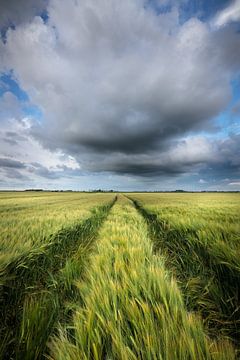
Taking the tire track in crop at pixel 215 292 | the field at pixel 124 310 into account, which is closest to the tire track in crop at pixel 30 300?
the field at pixel 124 310

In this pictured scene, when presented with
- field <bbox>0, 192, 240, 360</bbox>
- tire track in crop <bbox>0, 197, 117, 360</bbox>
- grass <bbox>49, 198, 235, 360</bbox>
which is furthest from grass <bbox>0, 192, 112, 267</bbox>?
grass <bbox>49, 198, 235, 360</bbox>

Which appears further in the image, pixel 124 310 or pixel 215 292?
pixel 215 292

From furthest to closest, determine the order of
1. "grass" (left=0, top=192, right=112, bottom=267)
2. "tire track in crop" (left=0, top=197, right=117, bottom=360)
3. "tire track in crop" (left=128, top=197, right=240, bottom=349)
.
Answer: "grass" (left=0, top=192, right=112, bottom=267) → "tire track in crop" (left=128, top=197, right=240, bottom=349) → "tire track in crop" (left=0, top=197, right=117, bottom=360)

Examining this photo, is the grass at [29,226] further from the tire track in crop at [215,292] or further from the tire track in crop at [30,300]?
the tire track in crop at [215,292]

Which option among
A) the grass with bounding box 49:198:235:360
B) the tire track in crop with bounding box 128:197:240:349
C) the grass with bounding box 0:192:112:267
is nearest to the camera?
the grass with bounding box 49:198:235:360

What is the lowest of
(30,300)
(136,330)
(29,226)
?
(30,300)

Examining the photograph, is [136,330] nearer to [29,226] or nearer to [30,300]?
[30,300]

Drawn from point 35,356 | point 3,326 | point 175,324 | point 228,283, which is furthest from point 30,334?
point 228,283

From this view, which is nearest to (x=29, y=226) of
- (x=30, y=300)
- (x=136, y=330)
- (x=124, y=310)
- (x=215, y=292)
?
(x=30, y=300)

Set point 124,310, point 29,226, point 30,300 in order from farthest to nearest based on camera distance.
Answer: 1. point 29,226
2. point 30,300
3. point 124,310

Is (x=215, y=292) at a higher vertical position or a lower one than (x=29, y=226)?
lower

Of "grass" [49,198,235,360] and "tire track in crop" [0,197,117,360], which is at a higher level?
"grass" [49,198,235,360]

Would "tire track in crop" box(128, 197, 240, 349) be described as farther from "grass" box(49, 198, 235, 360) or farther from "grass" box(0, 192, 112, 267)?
"grass" box(0, 192, 112, 267)

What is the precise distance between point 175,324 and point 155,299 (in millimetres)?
479
